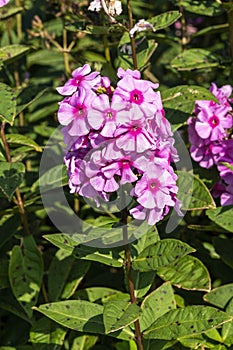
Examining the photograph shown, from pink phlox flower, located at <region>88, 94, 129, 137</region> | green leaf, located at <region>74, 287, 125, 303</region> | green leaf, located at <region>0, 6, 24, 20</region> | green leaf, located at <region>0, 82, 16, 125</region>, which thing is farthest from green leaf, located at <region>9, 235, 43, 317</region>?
green leaf, located at <region>0, 6, 24, 20</region>

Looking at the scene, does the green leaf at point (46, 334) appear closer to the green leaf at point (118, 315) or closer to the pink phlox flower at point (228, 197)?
the green leaf at point (118, 315)

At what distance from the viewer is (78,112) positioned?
1.78m

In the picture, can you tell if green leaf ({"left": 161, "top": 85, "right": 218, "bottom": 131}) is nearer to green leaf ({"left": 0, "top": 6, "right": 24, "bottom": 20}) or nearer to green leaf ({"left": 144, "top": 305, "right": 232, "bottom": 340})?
green leaf ({"left": 144, "top": 305, "right": 232, "bottom": 340})

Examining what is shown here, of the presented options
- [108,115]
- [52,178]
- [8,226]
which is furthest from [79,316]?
[108,115]

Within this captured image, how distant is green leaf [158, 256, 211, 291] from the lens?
223cm

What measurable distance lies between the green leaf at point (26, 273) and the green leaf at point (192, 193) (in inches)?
22.8

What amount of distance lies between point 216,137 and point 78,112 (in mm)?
805

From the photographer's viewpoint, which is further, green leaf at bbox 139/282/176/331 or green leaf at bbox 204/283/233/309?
green leaf at bbox 204/283/233/309

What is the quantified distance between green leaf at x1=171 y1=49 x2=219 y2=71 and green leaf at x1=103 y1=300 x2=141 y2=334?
1049 millimetres

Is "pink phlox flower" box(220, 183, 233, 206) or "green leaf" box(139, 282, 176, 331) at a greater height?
"pink phlox flower" box(220, 183, 233, 206)

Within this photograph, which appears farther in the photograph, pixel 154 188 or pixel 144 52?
pixel 144 52

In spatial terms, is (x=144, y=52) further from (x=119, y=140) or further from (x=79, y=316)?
(x=79, y=316)

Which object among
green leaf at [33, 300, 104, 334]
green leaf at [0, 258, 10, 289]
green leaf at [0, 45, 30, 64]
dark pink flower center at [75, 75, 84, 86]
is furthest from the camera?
green leaf at [0, 45, 30, 64]

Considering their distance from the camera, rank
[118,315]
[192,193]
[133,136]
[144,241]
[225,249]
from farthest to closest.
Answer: [225,249] < [192,193] < [144,241] < [118,315] < [133,136]
